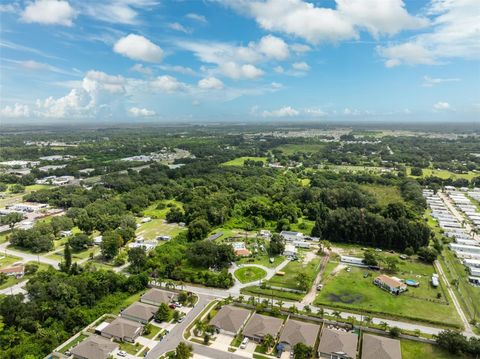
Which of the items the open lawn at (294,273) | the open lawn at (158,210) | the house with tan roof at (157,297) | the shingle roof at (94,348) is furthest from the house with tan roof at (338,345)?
the open lawn at (158,210)

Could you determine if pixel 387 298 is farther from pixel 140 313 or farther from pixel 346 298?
pixel 140 313

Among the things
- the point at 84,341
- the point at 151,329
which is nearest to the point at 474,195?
the point at 151,329

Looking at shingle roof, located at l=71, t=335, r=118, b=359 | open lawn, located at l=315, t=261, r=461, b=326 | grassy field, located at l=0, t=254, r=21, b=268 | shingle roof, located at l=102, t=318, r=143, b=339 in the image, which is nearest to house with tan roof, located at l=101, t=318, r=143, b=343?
shingle roof, located at l=102, t=318, r=143, b=339

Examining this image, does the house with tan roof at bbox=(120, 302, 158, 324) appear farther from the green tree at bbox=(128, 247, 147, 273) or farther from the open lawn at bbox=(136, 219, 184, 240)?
the open lawn at bbox=(136, 219, 184, 240)

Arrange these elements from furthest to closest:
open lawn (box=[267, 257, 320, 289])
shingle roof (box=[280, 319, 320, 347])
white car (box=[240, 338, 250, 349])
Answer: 1. open lawn (box=[267, 257, 320, 289])
2. white car (box=[240, 338, 250, 349])
3. shingle roof (box=[280, 319, 320, 347])

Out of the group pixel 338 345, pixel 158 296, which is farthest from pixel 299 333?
pixel 158 296

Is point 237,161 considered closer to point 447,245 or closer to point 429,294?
point 447,245

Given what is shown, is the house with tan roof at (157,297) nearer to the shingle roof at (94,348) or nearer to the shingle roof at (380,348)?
the shingle roof at (94,348)
